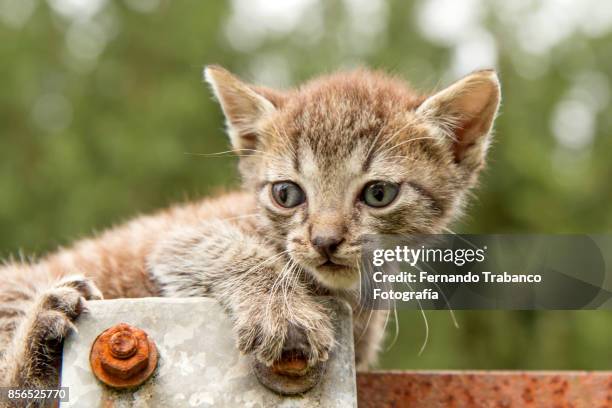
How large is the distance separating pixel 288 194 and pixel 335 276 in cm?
59

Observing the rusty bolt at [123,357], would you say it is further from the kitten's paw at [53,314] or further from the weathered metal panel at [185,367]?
the kitten's paw at [53,314]

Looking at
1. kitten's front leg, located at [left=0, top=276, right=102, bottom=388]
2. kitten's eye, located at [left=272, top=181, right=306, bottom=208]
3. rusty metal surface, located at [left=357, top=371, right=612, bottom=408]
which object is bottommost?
rusty metal surface, located at [left=357, top=371, right=612, bottom=408]

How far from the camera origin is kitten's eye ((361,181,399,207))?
3770 mm

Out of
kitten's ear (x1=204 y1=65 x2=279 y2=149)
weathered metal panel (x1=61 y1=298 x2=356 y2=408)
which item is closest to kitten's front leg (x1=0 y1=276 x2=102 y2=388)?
weathered metal panel (x1=61 y1=298 x2=356 y2=408)

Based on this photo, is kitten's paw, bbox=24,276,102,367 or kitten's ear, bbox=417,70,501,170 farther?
kitten's ear, bbox=417,70,501,170

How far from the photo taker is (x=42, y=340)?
10.4 feet

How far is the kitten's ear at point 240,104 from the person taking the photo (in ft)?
14.4

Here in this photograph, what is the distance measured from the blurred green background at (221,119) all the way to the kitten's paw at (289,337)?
7674 mm

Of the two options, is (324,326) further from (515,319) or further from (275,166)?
(515,319)

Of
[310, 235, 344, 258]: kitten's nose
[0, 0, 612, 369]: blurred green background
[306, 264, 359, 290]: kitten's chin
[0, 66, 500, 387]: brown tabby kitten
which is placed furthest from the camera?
[0, 0, 612, 369]: blurred green background

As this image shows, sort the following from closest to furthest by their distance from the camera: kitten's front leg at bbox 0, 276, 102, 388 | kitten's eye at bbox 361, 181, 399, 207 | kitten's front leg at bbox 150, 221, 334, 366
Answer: kitten's front leg at bbox 150, 221, 334, 366
kitten's front leg at bbox 0, 276, 102, 388
kitten's eye at bbox 361, 181, 399, 207

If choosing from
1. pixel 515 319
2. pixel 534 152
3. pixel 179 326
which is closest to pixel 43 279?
pixel 179 326

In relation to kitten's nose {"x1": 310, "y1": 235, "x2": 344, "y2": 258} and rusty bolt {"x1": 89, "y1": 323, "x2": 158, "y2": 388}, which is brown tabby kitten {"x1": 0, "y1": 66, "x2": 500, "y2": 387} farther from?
rusty bolt {"x1": 89, "y1": 323, "x2": 158, "y2": 388}

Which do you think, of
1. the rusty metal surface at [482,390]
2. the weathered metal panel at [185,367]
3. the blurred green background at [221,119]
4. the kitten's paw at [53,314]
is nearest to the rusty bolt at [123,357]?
the weathered metal panel at [185,367]
